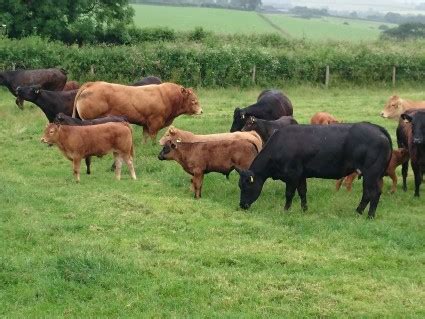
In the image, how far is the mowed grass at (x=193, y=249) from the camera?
25.4 feet

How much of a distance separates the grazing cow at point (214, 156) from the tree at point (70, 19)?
20.0 m

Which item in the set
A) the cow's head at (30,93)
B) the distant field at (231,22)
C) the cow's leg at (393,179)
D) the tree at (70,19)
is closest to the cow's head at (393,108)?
the cow's leg at (393,179)

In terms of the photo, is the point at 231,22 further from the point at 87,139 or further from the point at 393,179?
the point at 87,139

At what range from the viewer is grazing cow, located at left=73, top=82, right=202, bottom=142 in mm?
15578

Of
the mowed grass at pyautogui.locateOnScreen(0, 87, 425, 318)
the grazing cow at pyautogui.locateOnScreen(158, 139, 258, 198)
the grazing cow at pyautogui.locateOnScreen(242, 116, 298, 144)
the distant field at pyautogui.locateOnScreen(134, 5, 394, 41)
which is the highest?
the distant field at pyautogui.locateOnScreen(134, 5, 394, 41)

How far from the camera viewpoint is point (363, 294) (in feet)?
26.3

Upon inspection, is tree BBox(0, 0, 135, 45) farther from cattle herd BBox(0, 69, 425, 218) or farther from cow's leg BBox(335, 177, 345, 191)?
cow's leg BBox(335, 177, 345, 191)

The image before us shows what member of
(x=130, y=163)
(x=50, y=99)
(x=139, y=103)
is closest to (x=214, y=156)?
(x=130, y=163)

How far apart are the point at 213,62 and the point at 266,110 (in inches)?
479

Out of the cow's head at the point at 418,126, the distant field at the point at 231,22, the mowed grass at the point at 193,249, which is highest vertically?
the distant field at the point at 231,22

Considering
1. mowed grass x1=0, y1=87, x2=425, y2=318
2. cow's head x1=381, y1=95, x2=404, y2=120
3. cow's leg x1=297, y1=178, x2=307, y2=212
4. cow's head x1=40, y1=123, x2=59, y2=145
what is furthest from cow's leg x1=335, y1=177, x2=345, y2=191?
cow's head x1=381, y1=95, x2=404, y2=120

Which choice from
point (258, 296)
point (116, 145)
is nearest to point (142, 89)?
point (116, 145)

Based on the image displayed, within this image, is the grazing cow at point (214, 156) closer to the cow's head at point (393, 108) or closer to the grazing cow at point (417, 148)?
the grazing cow at point (417, 148)

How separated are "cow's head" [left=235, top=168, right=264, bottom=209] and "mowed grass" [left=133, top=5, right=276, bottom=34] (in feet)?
131
